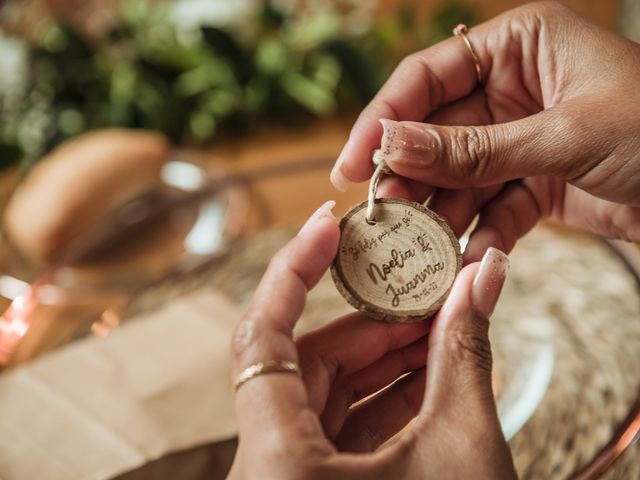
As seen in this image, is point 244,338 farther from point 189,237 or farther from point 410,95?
point 189,237

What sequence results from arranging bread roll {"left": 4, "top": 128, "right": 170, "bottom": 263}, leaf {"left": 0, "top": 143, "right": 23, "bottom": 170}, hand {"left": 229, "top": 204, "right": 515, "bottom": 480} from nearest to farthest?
hand {"left": 229, "top": 204, "right": 515, "bottom": 480} → bread roll {"left": 4, "top": 128, "right": 170, "bottom": 263} → leaf {"left": 0, "top": 143, "right": 23, "bottom": 170}

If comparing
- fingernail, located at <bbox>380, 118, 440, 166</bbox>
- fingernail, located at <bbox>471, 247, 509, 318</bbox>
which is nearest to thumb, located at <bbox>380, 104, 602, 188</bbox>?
fingernail, located at <bbox>380, 118, 440, 166</bbox>

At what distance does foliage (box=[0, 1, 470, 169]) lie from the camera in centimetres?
141

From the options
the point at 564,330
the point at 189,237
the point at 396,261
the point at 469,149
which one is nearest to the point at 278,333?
the point at 396,261

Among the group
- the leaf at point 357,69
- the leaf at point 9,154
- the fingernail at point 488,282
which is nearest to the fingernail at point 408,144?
the fingernail at point 488,282

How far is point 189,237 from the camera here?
3.80ft

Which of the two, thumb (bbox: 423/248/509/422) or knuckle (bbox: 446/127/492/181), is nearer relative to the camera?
thumb (bbox: 423/248/509/422)

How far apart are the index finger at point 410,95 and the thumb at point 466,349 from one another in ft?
0.54

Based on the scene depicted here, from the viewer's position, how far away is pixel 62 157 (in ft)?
3.76

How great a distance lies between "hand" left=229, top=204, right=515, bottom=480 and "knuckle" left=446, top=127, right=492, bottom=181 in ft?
0.34

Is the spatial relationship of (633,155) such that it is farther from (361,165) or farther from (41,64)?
(41,64)

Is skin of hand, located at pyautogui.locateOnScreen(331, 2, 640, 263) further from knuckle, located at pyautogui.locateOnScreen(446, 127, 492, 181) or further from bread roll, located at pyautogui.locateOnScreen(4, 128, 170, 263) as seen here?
bread roll, located at pyautogui.locateOnScreen(4, 128, 170, 263)

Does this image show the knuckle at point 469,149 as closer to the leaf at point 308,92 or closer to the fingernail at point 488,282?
the fingernail at point 488,282

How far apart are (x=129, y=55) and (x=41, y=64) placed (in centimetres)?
19
